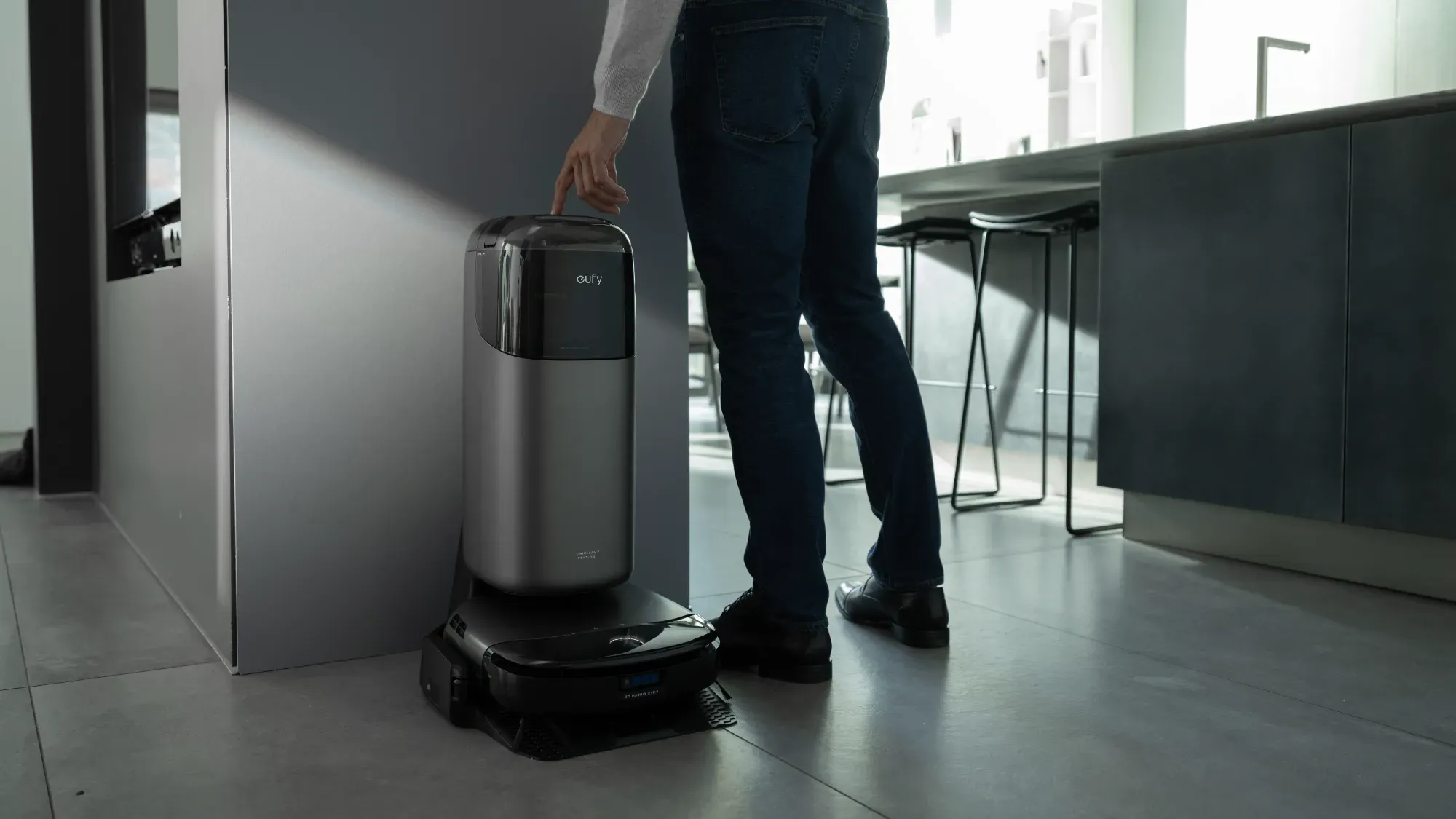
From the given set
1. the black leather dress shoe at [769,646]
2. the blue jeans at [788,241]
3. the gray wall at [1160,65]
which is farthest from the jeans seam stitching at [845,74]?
the gray wall at [1160,65]

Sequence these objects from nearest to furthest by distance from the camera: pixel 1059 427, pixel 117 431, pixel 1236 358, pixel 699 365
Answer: pixel 1236 358
pixel 117 431
pixel 1059 427
pixel 699 365

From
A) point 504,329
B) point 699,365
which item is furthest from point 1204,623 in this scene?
point 699,365

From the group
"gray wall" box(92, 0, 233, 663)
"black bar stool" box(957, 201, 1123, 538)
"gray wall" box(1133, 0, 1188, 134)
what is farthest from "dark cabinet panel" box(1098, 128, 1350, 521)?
"gray wall" box(1133, 0, 1188, 134)

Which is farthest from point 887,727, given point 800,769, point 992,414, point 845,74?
point 992,414

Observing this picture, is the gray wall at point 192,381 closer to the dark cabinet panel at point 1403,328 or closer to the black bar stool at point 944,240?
the black bar stool at point 944,240

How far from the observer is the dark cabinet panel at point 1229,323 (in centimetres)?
232

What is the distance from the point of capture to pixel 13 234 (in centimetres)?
528

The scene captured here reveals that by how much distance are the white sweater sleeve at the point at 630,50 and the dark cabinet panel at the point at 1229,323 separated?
150 centimetres

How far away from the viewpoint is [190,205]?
1895mm

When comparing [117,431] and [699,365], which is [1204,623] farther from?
[699,365]

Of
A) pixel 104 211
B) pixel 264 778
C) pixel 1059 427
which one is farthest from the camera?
pixel 1059 427

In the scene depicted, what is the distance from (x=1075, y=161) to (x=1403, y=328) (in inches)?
34.7

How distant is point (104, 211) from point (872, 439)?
2365mm

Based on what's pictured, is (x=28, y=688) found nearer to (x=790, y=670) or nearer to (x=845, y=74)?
(x=790, y=670)
